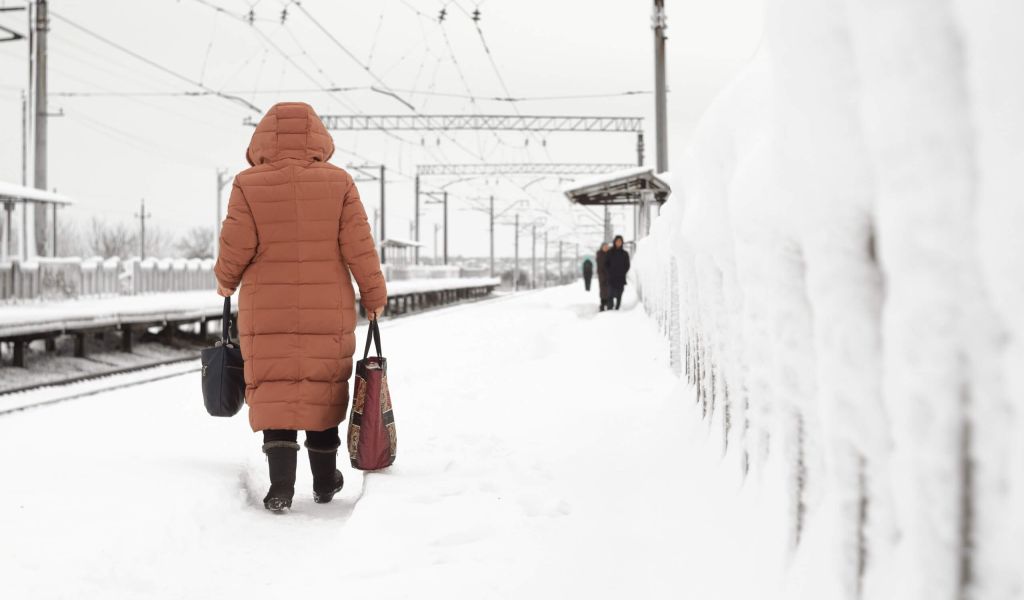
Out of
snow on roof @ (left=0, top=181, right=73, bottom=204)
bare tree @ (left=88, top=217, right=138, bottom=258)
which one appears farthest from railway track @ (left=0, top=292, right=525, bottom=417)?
bare tree @ (left=88, top=217, right=138, bottom=258)

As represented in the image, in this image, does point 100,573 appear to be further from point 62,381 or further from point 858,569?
point 62,381

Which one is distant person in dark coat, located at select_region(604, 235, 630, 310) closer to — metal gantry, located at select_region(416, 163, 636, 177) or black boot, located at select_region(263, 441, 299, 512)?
black boot, located at select_region(263, 441, 299, 512)

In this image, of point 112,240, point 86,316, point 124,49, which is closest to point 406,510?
point 86,316

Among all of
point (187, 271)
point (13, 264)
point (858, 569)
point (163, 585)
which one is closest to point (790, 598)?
point (858, 569)

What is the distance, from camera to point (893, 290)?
1088 mm

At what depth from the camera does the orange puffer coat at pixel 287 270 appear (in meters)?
3.31

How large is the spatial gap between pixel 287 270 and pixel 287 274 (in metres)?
0.02

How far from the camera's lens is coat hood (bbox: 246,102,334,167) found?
336 centimetres

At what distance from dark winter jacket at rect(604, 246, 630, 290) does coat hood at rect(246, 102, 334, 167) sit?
1192 centimetres

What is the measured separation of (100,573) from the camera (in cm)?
260

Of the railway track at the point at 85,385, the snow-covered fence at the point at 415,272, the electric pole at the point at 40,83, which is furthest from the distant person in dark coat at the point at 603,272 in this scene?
the snow-covered fence at the point at 415,272

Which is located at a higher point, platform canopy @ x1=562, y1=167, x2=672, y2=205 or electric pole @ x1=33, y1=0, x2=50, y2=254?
electric pole @ x1=33, y1=0, x2=50, y2=254

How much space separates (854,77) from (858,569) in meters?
0.80

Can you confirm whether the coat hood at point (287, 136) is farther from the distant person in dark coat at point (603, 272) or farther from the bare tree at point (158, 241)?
the bare tree at point (158, 241)
